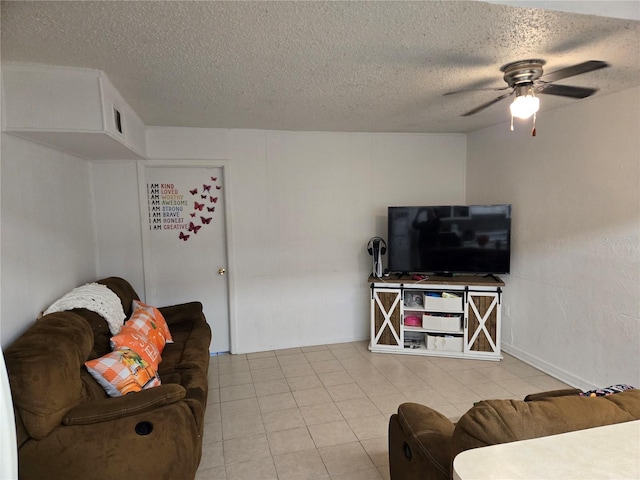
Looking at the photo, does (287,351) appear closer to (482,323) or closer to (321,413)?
(321,413)

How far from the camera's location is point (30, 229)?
2395mm

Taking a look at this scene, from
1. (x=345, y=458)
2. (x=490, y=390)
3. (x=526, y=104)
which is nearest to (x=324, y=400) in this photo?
(x=345, y=458)

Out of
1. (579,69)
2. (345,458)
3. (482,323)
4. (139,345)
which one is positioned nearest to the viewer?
(579,69)

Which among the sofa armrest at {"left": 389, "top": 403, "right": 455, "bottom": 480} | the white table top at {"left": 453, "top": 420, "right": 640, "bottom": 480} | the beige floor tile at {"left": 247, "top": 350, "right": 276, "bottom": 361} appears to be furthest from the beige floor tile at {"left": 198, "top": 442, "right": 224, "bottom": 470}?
the white table top at {"left": 453, "top": 420, "right": 640, "bottom": 480}

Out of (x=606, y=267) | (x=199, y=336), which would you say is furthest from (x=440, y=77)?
(x=199, y=336)

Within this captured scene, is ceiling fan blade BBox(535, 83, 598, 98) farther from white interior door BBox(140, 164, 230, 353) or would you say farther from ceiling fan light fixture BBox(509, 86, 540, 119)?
white interior door BBox(140, 164, 230, 353)

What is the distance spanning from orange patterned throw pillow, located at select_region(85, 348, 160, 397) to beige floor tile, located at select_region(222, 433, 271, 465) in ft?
2.18

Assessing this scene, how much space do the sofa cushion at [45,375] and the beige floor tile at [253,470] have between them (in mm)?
1003

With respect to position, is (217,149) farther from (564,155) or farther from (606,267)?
(606,267)

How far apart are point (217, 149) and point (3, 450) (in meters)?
3.18

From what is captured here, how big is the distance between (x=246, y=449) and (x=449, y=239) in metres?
2.71

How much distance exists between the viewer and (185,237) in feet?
13.4

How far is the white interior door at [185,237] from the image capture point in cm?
398

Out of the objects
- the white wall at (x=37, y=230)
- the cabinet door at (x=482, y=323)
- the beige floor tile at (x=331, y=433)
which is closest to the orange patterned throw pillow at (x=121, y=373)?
the white wall at (x=37, y=230)
